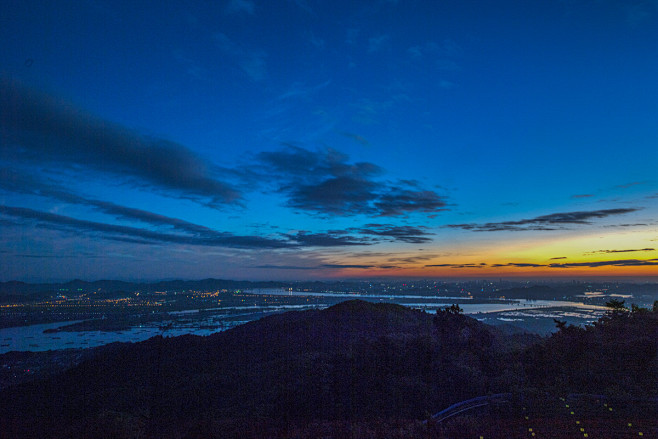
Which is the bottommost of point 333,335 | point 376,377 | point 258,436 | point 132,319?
point 132,319

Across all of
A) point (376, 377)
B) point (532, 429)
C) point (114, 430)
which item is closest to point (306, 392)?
point (376, 377)

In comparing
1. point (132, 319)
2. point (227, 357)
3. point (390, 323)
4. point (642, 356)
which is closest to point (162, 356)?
point (227, 357)

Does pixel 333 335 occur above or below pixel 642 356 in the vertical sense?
below

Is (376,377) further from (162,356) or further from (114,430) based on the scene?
(162,356)

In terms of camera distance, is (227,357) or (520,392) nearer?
(520,392)

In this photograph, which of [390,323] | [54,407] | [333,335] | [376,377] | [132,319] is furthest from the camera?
[132,319]

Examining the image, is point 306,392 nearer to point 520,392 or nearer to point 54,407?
point 520,392

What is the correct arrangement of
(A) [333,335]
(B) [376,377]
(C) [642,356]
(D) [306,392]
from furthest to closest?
(A) [333,335], (B) [376,377], (D) [306,392], (C) [642,356]
